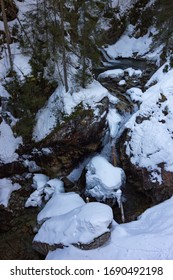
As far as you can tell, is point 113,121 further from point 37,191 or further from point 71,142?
point 37,191

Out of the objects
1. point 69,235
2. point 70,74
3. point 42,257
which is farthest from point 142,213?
point 70,74

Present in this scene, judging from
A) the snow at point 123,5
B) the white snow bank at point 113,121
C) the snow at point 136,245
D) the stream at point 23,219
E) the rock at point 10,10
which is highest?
the rock at point 10,10

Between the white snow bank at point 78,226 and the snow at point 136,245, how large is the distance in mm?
372

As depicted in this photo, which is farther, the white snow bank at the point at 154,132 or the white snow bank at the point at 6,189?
the white snow bank at the point at 6,189

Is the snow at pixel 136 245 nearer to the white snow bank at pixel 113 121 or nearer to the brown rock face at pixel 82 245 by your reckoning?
the brown rock face at pixel 82 245

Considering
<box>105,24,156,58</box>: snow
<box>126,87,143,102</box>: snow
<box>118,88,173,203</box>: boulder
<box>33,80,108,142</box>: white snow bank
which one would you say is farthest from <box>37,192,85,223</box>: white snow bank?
<box>105,24,156,58</box>: snow

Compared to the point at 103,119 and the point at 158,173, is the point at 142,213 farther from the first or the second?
the point at 103,119

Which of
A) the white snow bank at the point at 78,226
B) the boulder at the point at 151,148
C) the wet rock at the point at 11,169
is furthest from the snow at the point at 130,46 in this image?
the white snow bank at the point at 78,226

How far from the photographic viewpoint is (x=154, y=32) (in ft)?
82.1

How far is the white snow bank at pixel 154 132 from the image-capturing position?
12.8 metres

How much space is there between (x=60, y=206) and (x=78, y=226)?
1.95 meters

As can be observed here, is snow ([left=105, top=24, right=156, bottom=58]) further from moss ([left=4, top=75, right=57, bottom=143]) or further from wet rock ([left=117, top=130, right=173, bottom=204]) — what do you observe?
wet rock ([left=117, top=130, right=173, bottom=204])
